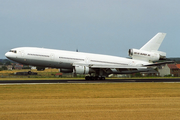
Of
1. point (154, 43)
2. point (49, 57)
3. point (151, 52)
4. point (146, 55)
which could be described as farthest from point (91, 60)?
point (154, 43)

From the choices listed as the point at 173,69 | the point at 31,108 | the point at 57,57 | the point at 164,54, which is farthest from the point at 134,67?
the point at 173,69

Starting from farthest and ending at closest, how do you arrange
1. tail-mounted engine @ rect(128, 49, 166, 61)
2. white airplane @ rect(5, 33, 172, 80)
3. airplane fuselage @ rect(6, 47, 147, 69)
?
tail-mounted engine @ rect(128, 49, 166, 61) < white airplane @ rect(5, 33, 172, 80) < airplane fuselage @ rect(6, 47, 147, 69)

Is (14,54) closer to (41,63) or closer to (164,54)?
(41,63)

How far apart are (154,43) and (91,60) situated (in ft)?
42.1

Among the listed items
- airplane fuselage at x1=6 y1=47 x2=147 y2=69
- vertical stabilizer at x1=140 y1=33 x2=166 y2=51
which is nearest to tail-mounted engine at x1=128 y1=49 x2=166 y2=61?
vertical stabilizer at x1=140 y1=33 x2=166 y2=51

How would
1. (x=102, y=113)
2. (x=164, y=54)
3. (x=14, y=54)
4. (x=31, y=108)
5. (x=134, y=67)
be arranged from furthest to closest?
(x=164, y=54) → (x=134, y=67) → (x=14, y=54) → (x=31, y=108) → (x=102, y=113)

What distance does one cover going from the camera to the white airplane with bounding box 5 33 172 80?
40.8m

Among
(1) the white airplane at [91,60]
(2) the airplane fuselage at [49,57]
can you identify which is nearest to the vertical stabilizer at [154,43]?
(1) the white airplane at [91,60]

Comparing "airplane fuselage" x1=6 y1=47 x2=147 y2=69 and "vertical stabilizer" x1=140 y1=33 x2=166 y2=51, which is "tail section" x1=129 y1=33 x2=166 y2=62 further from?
"airplane fuselage" x1=6 y1=47 x2=147 y2=69

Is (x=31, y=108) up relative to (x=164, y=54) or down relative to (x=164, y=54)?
down

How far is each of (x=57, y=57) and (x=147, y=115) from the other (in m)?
29.4

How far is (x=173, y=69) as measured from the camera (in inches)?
3871

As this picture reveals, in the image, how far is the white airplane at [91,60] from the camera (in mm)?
40750

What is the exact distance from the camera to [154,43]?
47312mm
